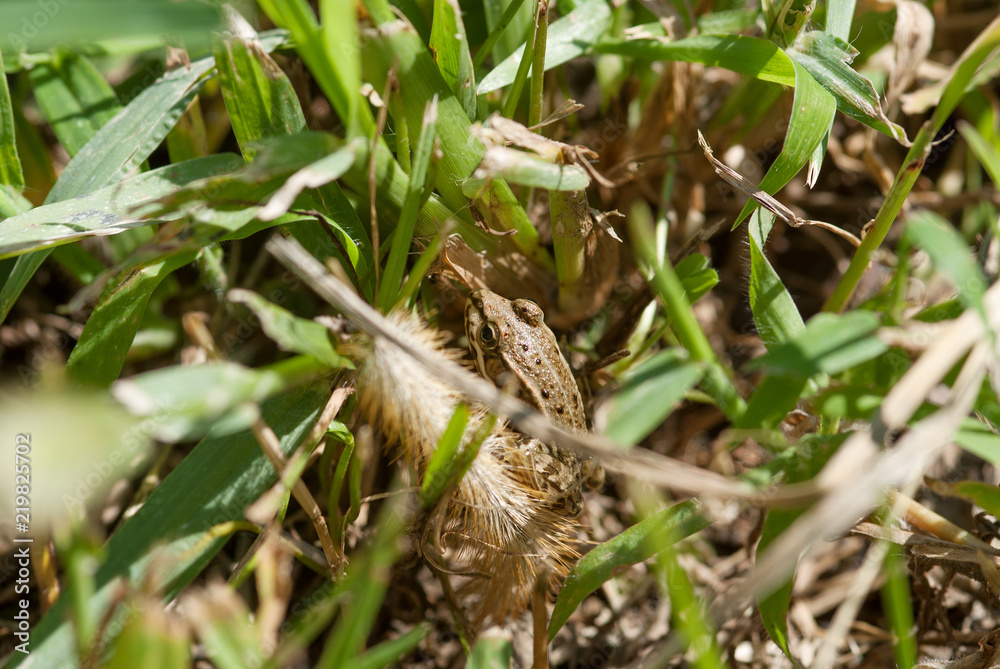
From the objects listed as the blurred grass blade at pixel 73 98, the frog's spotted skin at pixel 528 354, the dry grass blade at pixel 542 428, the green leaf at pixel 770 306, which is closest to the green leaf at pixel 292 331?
the dry grass blade at pixel 542 428

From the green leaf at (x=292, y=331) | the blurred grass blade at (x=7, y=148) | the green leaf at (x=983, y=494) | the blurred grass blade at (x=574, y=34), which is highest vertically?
the blurred grass blade at (x=7, y=148)

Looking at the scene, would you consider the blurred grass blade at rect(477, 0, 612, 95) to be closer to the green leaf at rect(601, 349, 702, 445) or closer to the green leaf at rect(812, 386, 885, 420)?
the green leaf at rect(601, 349, 702, 445)

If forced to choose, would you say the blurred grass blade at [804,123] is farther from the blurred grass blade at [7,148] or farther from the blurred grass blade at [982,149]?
the blurred grass blade at [7,148]

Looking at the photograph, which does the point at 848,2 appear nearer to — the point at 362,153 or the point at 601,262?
the point at 601,262

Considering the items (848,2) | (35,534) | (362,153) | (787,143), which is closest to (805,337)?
(787,143)

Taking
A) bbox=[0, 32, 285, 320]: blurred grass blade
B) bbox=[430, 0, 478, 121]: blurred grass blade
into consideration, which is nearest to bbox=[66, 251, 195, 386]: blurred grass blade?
bbox=[0, 32, 285, 320]: blurred grass blade

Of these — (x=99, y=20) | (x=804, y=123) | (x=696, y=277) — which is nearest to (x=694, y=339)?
(x=696, y=277)
